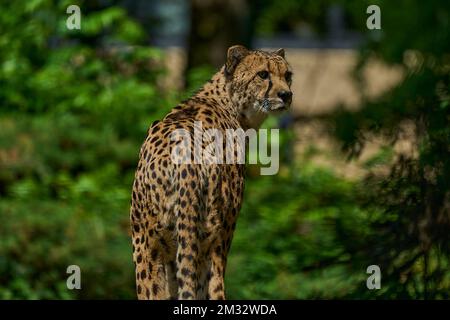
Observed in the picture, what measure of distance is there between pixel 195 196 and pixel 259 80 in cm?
60

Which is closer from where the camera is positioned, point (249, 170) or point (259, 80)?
point (259, 80)

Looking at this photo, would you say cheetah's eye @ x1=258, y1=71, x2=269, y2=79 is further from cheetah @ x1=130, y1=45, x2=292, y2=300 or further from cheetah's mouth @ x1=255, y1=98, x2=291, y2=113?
cheetah's mouth @ x1=255, y1=98, x2=291, y2=113

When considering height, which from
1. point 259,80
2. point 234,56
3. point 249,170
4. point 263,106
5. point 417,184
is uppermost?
point 249,170

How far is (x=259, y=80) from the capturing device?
504cm

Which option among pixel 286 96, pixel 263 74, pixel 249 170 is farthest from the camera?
pixel 249 170

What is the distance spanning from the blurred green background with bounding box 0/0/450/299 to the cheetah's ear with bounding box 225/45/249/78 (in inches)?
93.4

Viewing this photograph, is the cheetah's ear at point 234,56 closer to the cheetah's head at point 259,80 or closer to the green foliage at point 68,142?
the cheetah's head at point 259,80

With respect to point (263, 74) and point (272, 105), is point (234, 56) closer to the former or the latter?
point (263, 74)

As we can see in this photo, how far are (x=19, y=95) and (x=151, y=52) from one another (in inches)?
64.3

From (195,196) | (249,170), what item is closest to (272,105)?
(195,196)

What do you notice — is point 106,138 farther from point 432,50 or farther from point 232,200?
point 232,200

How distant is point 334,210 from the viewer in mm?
11875

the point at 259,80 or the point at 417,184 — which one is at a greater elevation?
the point at 259,80
